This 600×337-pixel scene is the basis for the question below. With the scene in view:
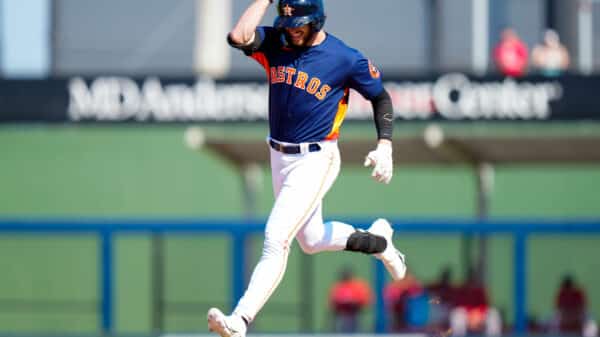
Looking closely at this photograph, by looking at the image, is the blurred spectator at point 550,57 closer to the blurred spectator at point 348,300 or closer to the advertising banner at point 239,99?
the advertising banner at point 239,99

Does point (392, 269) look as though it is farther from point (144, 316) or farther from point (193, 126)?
point (193, 126)

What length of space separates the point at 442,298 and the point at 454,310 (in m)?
0.36

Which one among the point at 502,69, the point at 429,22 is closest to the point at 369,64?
the point at 502,69

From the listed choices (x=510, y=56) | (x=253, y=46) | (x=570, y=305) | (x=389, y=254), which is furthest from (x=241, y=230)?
(x=510, y=56)

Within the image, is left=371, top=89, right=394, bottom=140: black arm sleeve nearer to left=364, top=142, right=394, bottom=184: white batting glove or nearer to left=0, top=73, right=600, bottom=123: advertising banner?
left=364, top=142, right=394, bottom=184: white batting glove

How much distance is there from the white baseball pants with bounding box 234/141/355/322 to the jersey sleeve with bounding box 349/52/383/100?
0.29m

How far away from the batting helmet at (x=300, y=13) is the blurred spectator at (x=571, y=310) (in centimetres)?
560

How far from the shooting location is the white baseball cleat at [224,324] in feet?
19.1

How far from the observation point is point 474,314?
11.4m

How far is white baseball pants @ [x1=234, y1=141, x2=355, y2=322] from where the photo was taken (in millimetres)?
6047

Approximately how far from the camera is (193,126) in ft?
47.7

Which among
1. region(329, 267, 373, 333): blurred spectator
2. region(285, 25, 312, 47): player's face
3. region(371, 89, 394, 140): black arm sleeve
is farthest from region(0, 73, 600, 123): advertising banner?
region(285, 25, 312, 47): player's face

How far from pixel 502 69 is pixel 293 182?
9721 millimetres

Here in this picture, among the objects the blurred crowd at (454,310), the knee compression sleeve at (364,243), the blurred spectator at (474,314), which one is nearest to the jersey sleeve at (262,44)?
the knee compression sleeve at (364,243)
